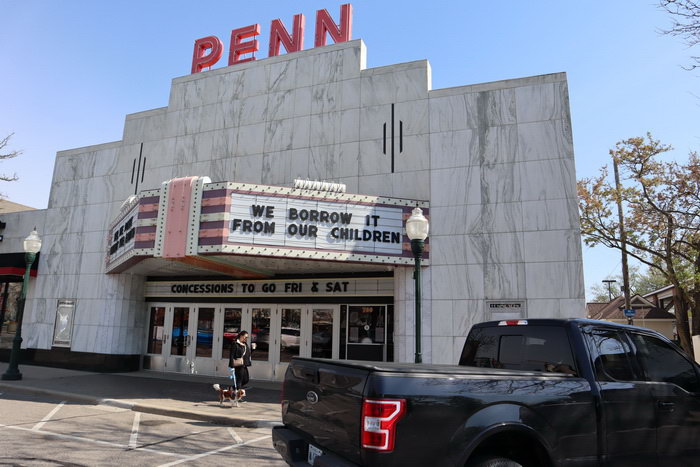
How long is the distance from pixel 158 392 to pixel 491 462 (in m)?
11.7

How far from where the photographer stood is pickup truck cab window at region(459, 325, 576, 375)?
4719 millimetres

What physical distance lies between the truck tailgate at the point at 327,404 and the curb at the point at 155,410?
17.1ft

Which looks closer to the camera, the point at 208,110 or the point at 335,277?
the point at 335,277

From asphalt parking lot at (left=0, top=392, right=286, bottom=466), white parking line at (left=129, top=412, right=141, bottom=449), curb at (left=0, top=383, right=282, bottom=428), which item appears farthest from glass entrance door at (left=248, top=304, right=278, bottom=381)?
white parking line at (left=129, top=412, right=141, bottom=449)

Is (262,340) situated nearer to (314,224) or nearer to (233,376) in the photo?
A: (233,376)

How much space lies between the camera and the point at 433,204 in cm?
1423

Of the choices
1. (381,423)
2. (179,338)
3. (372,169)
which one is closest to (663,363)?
(381,423)

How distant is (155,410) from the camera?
10789 mm

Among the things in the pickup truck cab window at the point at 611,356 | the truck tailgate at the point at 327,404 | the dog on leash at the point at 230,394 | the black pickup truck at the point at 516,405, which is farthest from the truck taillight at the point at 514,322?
the dog on leash at the point at 230,394

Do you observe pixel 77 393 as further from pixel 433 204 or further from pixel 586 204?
pixel 586 204

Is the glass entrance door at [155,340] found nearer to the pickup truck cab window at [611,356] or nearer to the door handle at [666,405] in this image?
the pickup truck cab window at [611,356]

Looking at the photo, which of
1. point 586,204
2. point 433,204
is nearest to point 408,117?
point 433,204

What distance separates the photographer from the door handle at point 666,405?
466cm

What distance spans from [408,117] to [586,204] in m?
17.5
